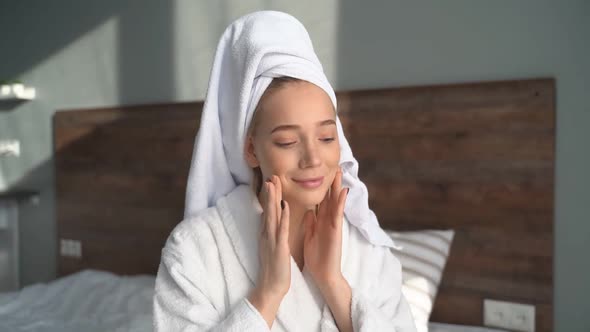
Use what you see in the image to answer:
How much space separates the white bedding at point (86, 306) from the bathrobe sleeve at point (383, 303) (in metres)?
0.56

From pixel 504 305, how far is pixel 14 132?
294cm

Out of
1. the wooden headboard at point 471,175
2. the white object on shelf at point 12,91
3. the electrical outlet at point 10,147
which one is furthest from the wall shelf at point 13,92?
the wooden headboard at point 471,175

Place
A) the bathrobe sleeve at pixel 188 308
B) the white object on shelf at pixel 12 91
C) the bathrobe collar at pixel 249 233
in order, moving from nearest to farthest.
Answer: the bathrobe sleeve at pixel 188 308
the bathrobe collar at pixel 249 233
the white object on shelf at pixel 12 91

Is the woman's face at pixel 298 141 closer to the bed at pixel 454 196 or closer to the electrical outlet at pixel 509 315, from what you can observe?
the bed at pixel 454 196

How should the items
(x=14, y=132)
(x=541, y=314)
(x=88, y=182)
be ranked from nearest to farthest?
(x=541, y=314) → (x=88, y=182) → (x=14, y=132)

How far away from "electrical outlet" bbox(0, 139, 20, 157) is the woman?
233cm

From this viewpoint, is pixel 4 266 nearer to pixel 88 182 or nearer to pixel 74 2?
pixel 88 182

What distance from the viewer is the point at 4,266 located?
2.90m

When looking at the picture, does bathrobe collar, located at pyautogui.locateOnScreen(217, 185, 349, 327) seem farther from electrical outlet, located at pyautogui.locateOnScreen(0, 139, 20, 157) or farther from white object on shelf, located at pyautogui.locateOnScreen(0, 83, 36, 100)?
electrical outlet, located at pyautogui.locateOnScreen(0, 139, 20, 157)

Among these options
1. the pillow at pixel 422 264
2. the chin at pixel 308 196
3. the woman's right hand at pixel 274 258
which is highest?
the chin at pixel 308 196

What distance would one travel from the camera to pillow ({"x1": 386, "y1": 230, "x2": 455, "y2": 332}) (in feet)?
4.88

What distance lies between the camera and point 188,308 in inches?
37.8

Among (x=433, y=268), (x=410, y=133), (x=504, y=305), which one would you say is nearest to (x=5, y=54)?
(x=410, y=133)

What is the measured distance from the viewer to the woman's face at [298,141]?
98 cm
